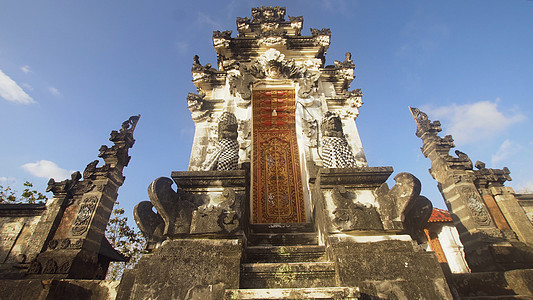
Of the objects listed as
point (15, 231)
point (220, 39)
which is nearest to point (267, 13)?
point (220, 39)

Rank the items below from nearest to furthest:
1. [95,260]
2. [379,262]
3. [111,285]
Result: [379,262] → [111,285] → [95,260]

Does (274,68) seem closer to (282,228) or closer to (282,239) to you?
(282,228)

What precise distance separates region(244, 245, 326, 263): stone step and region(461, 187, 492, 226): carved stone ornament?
287 inches

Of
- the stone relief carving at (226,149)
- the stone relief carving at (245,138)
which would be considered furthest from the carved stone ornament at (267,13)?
the stone relief carving at (226,149)

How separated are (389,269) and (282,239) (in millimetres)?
1843

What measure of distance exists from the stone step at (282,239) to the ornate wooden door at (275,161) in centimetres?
94

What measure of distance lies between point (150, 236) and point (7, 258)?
675 cm

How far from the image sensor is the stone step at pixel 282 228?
15.9 ft

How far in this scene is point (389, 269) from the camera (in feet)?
10.00

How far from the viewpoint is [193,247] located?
3164 mm

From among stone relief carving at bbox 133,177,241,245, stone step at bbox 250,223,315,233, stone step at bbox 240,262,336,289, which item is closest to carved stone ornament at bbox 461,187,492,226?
stone step at bbox 250,223,315,233

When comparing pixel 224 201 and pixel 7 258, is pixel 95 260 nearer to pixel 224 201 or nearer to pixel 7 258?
pixel 7 258

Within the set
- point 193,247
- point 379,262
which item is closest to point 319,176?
point 379,262

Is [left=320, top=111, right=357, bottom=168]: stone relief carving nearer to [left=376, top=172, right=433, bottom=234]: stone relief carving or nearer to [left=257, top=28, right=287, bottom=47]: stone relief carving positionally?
[left=376, top=172, right=433, bottom=234]: stone relief carving
